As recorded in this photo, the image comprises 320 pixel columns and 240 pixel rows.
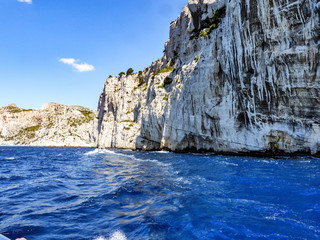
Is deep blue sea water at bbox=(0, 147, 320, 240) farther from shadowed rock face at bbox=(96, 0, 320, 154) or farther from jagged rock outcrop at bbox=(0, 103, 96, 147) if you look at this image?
jagged rock outcrop at bbox=(0, 103, 96, 147)

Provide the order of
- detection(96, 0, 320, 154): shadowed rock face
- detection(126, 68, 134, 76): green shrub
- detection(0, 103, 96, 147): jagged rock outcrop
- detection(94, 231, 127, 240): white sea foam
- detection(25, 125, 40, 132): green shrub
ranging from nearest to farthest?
1. detection(94, 231, 127, 240): white sea foam
2. detection(96, 0, 320, 154): shadowed rock face
3. detection(126, 68, 134, 76): green shrub
4. detection(0, 103, 96, 147): jagged rock outcrop
5. detection(25, 125, 40, 132): green shrub

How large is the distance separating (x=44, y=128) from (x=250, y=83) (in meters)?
162

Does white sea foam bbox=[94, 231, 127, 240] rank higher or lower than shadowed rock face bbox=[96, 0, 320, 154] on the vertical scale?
lower

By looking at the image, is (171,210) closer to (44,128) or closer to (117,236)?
(117,236)

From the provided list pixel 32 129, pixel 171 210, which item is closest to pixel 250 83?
pixel 171 210

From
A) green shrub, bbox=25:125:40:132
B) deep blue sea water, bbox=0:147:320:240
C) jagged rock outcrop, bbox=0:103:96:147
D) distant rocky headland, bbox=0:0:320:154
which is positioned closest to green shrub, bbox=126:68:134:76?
jagged rock outcrop, bbox=0:103:96:147

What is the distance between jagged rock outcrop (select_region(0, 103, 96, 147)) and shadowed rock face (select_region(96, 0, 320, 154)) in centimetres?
9867

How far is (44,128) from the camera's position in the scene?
513 feet

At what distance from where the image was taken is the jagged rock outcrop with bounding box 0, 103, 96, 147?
135m

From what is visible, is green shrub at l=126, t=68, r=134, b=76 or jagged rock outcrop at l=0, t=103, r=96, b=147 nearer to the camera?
green shrub at l=126, t=68, r=134, b=76

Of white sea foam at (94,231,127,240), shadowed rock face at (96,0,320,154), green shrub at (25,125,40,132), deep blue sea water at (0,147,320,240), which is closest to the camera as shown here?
white sea foam at (94,231,127,240)

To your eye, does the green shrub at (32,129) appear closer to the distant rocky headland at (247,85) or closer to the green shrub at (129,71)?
the green shrub at (129,71)

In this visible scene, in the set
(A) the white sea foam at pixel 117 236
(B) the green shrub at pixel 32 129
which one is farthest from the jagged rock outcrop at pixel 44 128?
(A) the white sea foam at pixel 117 236

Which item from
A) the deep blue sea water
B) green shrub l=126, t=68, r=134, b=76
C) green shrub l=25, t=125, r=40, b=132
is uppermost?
green shrub l=126, t=68, r=134, b=76
